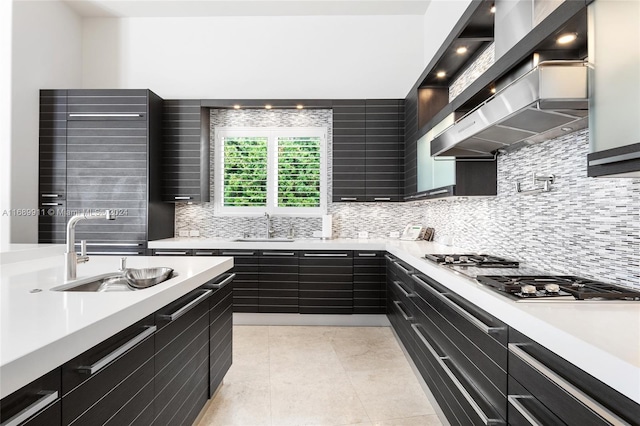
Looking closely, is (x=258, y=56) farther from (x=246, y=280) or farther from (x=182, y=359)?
(x=182, y=359)

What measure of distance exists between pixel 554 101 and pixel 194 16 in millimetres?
4498

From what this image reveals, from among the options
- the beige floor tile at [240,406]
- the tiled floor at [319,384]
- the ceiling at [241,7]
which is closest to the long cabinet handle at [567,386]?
the tiled floor at [319,384]

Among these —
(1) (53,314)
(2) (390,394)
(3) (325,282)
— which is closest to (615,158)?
(1) (53,314)

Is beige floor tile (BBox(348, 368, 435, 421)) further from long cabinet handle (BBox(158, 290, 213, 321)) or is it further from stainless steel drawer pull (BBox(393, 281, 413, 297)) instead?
long cabinet handle (BBox(158, 290, 213, 321))

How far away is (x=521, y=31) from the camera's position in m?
2.06

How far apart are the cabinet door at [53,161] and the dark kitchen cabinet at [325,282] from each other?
8.68ft

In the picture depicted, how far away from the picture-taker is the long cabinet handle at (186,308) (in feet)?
5.18

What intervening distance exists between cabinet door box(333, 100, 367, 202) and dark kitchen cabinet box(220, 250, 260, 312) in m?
1.21

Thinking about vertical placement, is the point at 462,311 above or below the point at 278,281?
above

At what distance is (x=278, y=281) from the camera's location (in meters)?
4.00

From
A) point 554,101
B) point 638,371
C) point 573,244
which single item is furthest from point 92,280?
point 573,244

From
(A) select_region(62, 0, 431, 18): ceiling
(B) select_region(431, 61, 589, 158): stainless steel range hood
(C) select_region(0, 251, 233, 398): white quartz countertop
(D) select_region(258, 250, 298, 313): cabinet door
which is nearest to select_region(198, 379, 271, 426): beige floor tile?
(C) select_region(0, 251, 233, 398): white quartz countertop

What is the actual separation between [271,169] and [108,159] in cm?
180

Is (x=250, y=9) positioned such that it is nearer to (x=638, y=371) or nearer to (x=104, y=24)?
(x=104, y=24)
